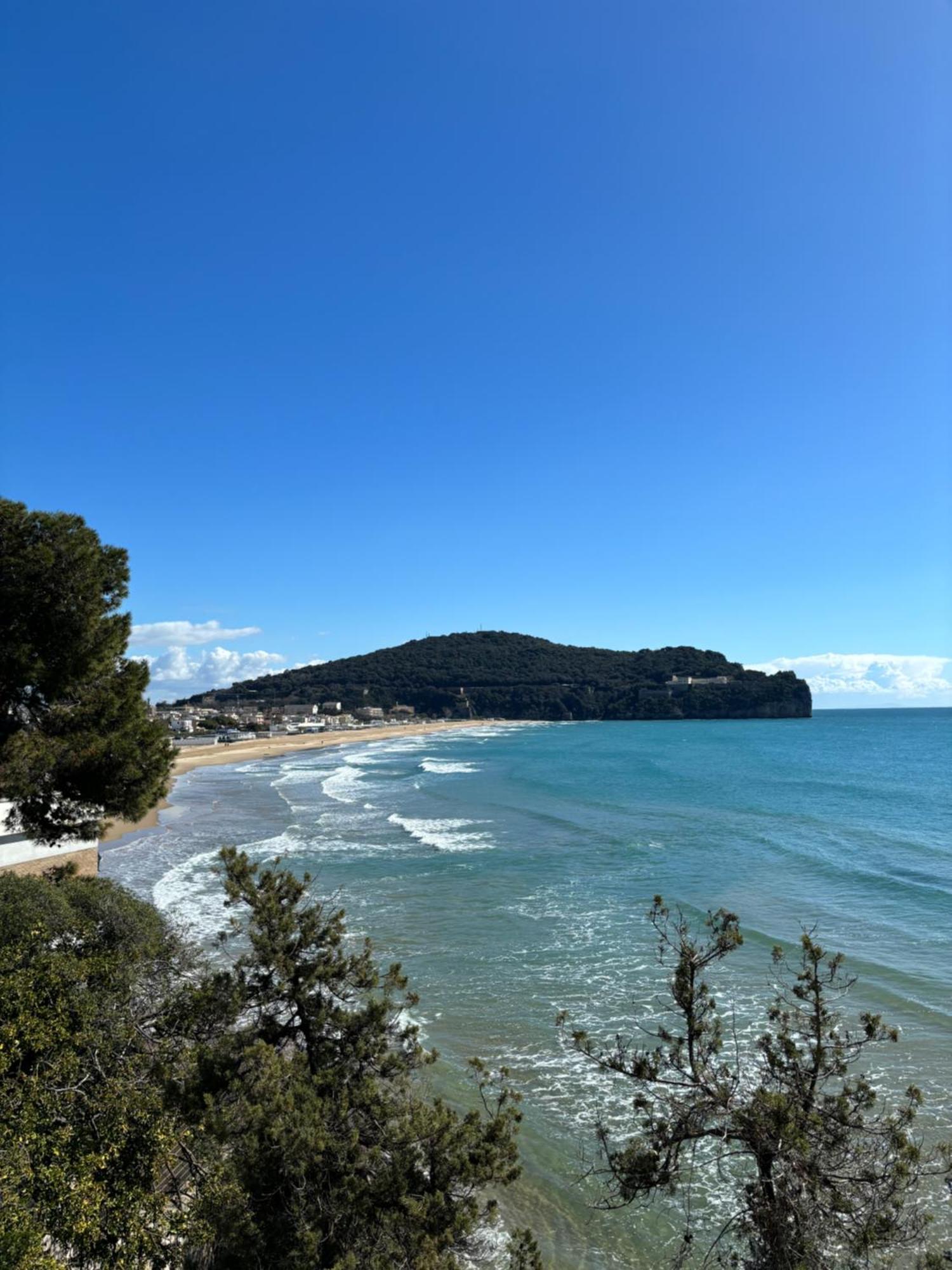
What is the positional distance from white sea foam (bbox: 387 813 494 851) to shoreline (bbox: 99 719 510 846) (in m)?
11.7

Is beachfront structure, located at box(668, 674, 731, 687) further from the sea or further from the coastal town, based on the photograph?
the sea

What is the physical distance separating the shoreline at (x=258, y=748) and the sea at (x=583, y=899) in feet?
4.98

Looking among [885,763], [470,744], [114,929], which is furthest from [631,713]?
[114,929]

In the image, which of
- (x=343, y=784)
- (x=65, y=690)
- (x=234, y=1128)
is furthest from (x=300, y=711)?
(x=234, y=1128)

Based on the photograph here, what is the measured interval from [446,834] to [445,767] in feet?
105

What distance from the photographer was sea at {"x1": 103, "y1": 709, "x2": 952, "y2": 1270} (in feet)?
31.1

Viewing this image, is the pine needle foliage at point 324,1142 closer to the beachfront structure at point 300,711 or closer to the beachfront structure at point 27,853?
the beachfront structure at point 27,853

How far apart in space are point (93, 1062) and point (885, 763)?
2695 inches

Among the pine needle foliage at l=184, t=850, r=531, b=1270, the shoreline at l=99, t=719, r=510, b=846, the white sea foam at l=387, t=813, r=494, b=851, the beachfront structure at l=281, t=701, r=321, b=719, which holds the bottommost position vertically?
the shoreline at l=99, t=719, r=510, b=846

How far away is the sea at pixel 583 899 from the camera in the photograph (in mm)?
9484

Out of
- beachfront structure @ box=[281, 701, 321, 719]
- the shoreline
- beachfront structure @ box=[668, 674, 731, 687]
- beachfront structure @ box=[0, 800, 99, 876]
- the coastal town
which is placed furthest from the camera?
beachfront structure @ box=[668, 674, 731, 687]

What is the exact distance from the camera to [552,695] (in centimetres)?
19850

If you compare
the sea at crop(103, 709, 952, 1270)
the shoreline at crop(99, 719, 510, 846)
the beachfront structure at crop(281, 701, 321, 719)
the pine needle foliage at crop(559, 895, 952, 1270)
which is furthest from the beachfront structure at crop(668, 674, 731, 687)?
the pine needle foliage at crop(559, 895, 952, 1270)

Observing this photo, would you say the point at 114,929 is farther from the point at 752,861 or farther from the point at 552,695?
the point at 552,695
